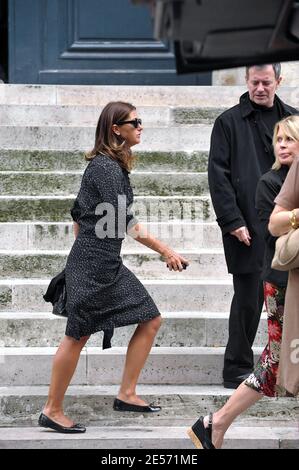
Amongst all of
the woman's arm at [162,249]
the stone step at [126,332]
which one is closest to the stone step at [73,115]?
the stone step at [126,332]

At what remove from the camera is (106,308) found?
6.05 meters

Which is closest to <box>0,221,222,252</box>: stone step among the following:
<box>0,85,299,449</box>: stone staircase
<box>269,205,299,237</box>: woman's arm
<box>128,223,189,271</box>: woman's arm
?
<box>0,85,299,449</box>: stone staircase

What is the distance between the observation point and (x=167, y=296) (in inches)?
281

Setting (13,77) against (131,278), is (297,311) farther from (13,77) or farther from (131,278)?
(13,77)

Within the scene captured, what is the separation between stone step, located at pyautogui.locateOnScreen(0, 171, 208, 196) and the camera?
313 inches

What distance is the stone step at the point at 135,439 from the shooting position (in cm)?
592

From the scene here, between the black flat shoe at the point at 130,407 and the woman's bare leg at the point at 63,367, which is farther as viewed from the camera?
the black flat shoe at the point at 130,407

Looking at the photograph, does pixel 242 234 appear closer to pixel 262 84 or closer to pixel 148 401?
pixel 262 84

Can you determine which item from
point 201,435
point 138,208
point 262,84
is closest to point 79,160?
point 138,208

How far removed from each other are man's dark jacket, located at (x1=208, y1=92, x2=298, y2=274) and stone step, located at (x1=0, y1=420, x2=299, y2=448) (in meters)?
0.89

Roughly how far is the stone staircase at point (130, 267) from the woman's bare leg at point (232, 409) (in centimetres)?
32

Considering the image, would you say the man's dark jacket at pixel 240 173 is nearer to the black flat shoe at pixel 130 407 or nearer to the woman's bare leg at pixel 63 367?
the black flat shoe at pixel 130 407
